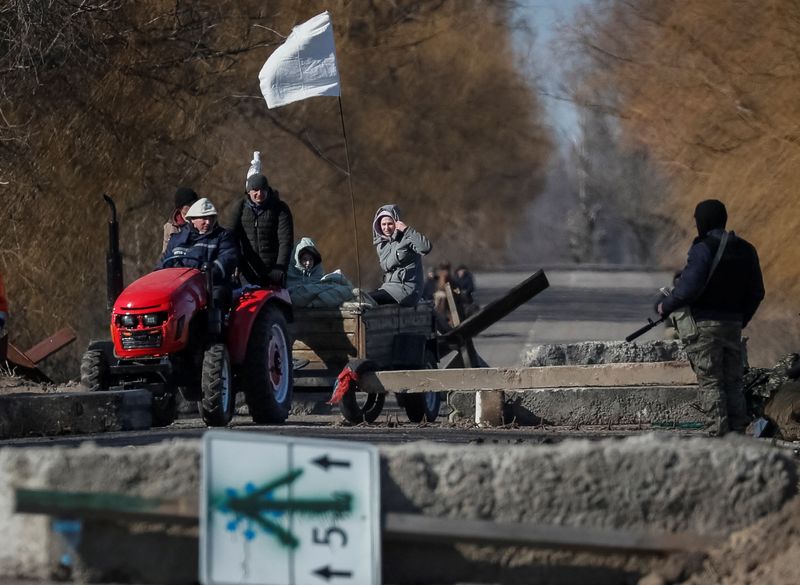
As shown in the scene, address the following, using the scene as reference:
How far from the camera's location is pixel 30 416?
12.6 m

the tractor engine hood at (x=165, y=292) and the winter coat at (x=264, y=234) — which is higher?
the winter coat at (x=264, y=234)

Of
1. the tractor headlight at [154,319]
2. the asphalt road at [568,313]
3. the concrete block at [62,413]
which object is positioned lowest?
the concrete block at [62,413]

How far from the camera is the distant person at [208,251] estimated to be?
44.4 ft

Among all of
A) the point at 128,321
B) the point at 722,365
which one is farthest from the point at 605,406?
the point at 128,321

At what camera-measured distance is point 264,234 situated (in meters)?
14.8

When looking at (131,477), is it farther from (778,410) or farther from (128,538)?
(778,410)

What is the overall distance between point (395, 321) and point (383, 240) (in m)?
0.78

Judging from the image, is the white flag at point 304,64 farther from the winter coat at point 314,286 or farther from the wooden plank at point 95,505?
the wooden plank at point 95,505

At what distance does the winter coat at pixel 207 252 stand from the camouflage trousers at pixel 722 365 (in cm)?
377

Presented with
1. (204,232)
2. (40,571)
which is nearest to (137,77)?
(204,232)

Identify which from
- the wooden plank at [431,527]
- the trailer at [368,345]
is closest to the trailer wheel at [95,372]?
the trailer at [368,345]

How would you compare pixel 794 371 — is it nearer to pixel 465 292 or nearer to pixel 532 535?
pixel 532 535

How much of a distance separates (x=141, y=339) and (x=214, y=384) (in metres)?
0.65

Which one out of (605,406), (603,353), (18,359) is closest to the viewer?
(605,406)
